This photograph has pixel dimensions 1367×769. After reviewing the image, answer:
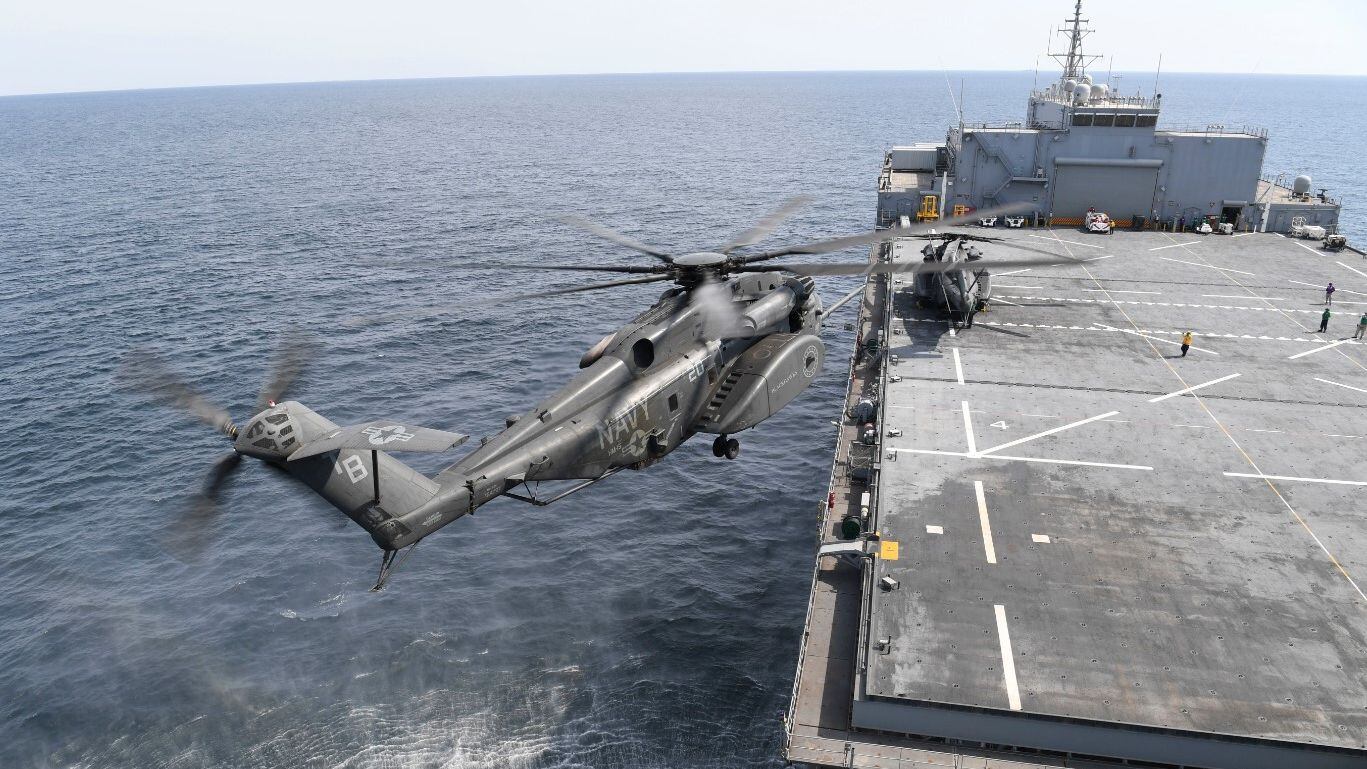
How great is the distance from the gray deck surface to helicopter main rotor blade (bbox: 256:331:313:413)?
13793 mm

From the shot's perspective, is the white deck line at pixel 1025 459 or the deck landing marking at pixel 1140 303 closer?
the white deck line at pixel 1025 459

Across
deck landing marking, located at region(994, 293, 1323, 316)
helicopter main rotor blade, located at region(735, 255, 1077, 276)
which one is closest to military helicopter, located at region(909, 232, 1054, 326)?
deck landing marking, located at region(994, 293, 1323, 316)

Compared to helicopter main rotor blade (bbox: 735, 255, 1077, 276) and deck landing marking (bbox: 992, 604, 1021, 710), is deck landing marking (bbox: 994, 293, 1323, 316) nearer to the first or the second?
helicopter main rotor blade (bbox: 735, 255, 1077, 276)

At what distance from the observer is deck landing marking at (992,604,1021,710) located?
1756cm

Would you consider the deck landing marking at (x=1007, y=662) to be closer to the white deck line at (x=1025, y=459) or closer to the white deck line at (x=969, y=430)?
the white deck line at (x=1025, y=459)

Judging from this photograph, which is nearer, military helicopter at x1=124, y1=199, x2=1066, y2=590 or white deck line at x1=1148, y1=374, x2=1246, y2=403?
military helicopter at x1=124, y1=199, x2=1066, y2=590

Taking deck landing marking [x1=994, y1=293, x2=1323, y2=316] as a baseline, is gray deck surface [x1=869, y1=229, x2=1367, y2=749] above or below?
below

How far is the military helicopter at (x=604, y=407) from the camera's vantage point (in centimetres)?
1720

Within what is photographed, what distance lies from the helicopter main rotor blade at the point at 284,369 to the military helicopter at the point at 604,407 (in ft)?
0.11

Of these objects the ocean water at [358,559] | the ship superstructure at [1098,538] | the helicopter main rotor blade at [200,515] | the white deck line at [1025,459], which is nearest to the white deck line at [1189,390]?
the ship superstructure at [1098,538]

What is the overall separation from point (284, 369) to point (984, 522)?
1871 cm

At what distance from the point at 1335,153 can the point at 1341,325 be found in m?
138

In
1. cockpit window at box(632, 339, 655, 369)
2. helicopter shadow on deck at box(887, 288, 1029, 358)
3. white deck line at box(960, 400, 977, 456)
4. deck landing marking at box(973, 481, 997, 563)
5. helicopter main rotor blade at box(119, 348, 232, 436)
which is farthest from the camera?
helicopter shadow on deck at box(887, 288, 1029, 358)

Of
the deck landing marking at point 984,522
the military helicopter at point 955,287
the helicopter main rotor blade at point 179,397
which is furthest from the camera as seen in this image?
the military helicopter at point 955,287
